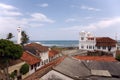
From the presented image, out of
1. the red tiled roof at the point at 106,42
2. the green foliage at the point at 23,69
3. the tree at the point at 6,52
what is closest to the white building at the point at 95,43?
the red tiled roof at the point at 106,42

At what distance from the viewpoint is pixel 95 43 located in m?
85.9

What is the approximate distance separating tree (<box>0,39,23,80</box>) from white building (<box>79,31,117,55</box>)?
5409 centimetres

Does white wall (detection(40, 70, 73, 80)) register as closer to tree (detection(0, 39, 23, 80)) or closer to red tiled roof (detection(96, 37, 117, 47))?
tree (detection(0, 39, 23, 80))

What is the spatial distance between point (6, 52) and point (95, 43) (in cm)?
5740

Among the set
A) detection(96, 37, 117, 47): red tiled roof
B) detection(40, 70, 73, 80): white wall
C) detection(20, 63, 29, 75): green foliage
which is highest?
detection(96, 37, 117, 47): red tiled roof

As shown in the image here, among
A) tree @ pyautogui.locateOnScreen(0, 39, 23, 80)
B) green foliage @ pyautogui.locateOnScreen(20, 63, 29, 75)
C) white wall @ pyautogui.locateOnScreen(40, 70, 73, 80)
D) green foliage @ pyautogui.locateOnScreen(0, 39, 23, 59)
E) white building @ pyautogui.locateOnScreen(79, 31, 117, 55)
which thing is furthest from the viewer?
white building @ pyautogui.locateOnScreen(79, 31, 117, 55)

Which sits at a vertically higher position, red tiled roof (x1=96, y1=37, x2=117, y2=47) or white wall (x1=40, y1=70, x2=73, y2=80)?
red tiled roof (x1=96, y1=37, x2=117, y2=47)

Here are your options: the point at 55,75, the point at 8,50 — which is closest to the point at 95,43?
the point at 8,50

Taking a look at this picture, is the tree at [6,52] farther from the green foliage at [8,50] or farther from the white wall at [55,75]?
the white wall at [55,75]

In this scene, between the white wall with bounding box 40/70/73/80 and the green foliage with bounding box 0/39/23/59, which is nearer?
the white wall with bounding box 40/70/73/80

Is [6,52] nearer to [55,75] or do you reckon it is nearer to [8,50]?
[8,50]

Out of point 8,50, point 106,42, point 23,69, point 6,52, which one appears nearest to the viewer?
point 6,52

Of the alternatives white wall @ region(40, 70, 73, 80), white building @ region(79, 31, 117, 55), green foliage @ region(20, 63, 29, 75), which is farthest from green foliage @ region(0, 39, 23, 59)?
white building @ region(79, 31, 117, 55)

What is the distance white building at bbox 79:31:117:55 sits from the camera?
8412cm
